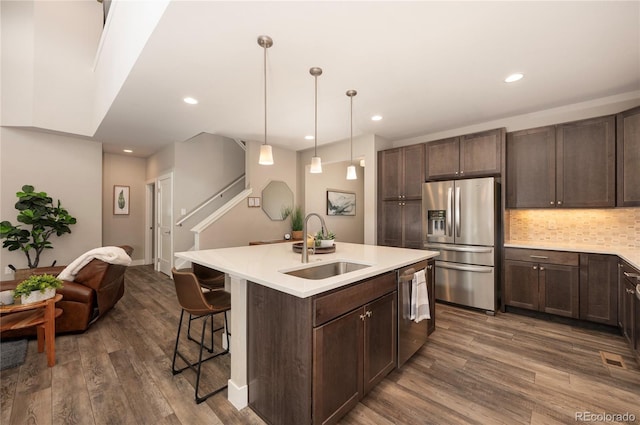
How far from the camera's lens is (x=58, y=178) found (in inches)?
186

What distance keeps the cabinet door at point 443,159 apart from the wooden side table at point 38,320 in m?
4.62

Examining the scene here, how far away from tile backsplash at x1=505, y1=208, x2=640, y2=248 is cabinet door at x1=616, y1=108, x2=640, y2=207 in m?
0.39

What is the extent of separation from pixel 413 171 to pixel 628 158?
2.28 metres

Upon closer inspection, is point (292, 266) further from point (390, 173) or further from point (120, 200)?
point (120, 200)

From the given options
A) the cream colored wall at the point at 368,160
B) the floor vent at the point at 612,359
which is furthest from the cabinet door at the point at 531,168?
the cream colored wall at the point at 368,160

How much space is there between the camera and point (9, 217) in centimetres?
431

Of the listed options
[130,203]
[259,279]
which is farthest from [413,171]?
[130,203]

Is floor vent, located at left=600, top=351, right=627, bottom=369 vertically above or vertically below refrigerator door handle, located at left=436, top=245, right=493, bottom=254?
below

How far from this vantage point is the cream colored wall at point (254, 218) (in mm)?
4699

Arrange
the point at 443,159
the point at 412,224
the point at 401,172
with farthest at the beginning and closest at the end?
the point at 401,172 < the point at 412,224 < the point at 443,159

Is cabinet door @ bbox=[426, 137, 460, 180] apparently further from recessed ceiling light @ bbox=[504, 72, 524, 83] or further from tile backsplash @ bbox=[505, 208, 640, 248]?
recessed ceiling light @ bbox=[504, 72, 524, 83]

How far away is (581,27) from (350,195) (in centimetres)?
551

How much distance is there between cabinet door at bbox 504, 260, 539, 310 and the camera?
3.26 metres

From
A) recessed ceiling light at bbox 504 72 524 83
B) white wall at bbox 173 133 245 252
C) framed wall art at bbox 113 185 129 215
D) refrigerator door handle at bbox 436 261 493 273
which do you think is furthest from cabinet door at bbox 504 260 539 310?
framed wall art at bbox 113 185 129 215
